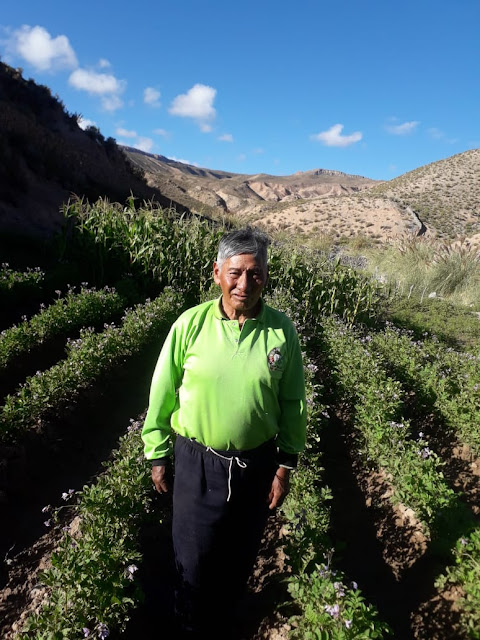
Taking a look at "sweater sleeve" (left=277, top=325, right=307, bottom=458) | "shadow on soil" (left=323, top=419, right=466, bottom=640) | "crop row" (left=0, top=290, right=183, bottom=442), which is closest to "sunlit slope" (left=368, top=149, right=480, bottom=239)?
"crop row" (left=0, top=290, right=183, bottom=442)

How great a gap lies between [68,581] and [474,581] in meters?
2.55

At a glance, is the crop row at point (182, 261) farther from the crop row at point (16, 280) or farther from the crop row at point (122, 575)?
the crop row at point (122, 575)

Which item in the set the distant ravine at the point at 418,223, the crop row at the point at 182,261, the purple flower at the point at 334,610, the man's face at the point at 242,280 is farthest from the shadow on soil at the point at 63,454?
the distant ravine at the point at 418,223

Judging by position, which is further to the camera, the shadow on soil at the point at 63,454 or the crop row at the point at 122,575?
the shadow on soil at the point at 63,454

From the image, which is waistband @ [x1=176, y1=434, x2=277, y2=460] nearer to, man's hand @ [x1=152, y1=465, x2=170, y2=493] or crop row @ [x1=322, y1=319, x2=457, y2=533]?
man's hand @ [x1=152, y1=465, x2=170, y2=493]

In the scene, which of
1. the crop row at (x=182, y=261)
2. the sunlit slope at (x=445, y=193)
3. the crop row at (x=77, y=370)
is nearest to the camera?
the crop row at (x=77, y=370)

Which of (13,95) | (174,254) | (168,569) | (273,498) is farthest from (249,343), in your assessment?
(13,95)

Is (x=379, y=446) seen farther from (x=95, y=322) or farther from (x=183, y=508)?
(x=95, y=322)

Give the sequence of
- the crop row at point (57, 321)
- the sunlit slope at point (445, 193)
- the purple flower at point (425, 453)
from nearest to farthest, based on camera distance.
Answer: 1. the purple flower at point (425, 453)
2. the crop row at point (57, 321)
3. the sunlit slope at point (445, 193)

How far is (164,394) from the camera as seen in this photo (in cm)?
223

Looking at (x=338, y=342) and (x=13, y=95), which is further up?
(x=13, y=95)

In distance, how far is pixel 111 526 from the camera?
114 inches

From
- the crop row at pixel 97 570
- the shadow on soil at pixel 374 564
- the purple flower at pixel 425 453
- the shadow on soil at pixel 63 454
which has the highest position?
the purple flower at pixel 425 453

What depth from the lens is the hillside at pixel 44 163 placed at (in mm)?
13852
